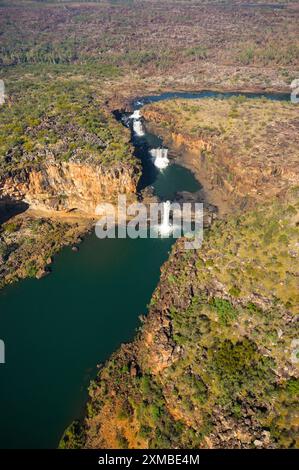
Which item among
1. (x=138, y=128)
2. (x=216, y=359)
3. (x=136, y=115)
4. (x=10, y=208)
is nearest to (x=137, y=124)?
(x=138, y=128)

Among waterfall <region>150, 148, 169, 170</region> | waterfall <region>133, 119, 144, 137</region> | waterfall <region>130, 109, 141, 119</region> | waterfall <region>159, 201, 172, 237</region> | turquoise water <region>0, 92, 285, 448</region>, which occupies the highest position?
waterfall <region>130, 109, 141, 119</region>

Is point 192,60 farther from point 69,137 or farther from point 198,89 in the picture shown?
point 69,137

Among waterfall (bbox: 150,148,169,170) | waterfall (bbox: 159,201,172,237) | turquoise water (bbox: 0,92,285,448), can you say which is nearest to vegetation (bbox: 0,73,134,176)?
waterfall (bbox: 150,148,169,170)

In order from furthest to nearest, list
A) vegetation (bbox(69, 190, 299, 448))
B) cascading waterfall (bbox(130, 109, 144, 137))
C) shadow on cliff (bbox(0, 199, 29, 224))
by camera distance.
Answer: cascading waterfall (bbox(130, 109, 144, 137)) → shadow on cliff (bbox(0, 199, 29, 224)) → vegetation (bbox(69, 190, 299, 448))

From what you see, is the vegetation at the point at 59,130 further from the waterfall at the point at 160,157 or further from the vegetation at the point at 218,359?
the vegetation at the point at 218,359

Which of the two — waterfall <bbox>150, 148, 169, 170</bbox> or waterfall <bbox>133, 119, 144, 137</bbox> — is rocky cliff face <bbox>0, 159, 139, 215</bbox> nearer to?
waterfall <bbox>150, 148, 169, 170</bbox>
